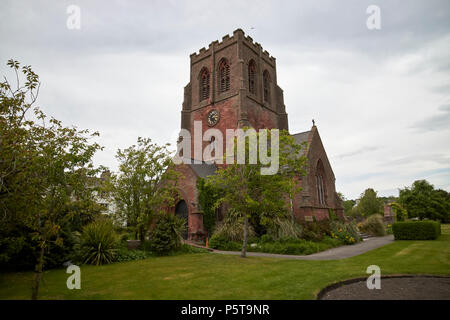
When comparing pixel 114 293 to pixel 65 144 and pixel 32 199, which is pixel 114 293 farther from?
pixel 65 144

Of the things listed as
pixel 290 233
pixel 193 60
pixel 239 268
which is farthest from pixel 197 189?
pixel 193 60

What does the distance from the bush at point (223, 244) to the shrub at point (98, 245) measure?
765cm

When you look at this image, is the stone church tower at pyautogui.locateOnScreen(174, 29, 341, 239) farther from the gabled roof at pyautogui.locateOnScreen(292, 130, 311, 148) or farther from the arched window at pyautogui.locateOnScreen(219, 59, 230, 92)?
the gabled roof at pyautogui.locateOnScreen(292, 130, 311, 148)

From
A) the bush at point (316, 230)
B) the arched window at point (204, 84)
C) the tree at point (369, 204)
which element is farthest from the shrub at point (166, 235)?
the tree at point (369, 204)

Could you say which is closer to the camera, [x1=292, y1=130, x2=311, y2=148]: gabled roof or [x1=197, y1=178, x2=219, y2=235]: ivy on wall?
[x1=197, y1=178, x2=219, y2=235]: ivy on wall

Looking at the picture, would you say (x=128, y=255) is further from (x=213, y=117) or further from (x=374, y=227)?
A: (x=374, y=227)

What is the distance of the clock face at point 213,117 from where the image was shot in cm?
3000

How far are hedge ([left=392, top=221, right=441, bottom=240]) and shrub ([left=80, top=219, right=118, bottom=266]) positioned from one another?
22077 millimetres

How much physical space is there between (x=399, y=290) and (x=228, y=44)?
3121 centimetres

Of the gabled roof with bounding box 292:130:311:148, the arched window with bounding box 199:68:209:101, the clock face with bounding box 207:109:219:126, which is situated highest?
the arched window with bounding box 199:68:209:101

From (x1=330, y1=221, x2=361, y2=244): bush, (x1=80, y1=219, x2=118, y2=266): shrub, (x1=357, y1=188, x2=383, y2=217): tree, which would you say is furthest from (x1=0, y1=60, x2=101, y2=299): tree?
(x1=357, y1=188, x2=383, y2=217): tree

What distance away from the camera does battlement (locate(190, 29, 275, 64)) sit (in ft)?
103
